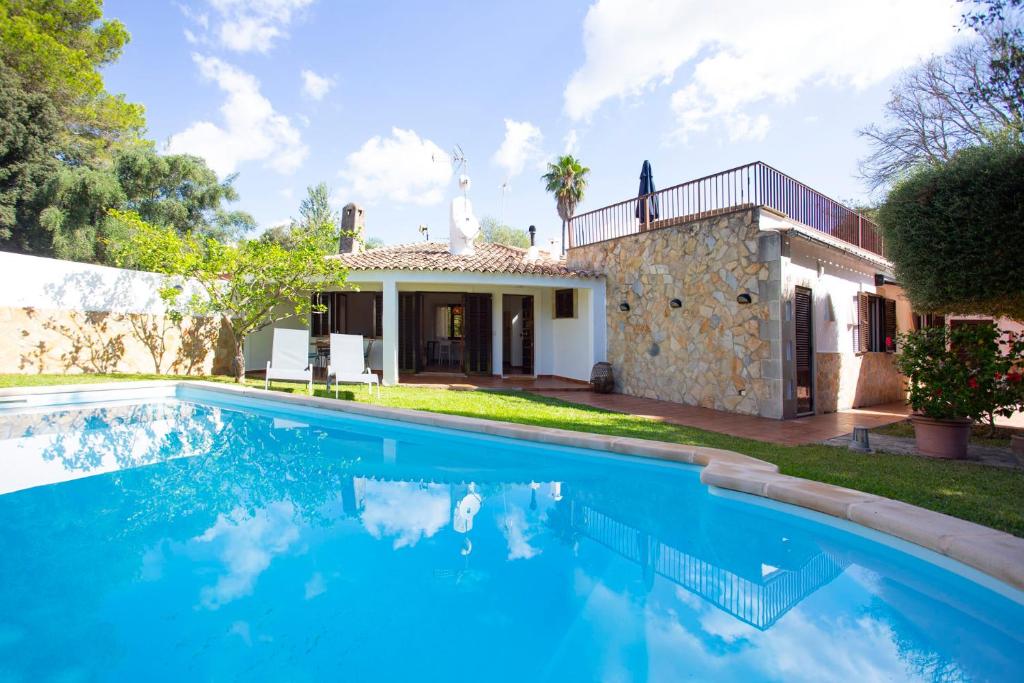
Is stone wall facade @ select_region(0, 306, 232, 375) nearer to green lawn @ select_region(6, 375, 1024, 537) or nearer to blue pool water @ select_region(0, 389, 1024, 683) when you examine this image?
green lawn @ select_region(6, 375, 1024, 537)

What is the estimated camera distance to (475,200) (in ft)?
51.0

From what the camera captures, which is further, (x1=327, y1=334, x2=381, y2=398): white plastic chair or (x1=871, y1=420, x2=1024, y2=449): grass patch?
(x1=327, y1=334, x2=381, y2=398): white plastic chair

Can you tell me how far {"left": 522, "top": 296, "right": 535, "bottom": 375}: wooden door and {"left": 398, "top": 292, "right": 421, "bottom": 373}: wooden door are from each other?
340 cm

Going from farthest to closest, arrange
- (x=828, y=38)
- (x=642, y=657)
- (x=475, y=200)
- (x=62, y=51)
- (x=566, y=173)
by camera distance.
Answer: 1. (x=566, y=173)
2. (x=62, y=51)
3. (x=475, y=200)
4. (x=828, y=38)
5. (x=642, y=657)

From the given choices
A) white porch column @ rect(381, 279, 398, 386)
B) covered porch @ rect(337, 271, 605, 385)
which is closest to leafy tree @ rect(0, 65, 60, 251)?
covered porch @ rect(337, 271, 605, 385)

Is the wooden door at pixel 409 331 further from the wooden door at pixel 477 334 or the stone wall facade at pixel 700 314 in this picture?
the stone wall facade at pixel 700 314

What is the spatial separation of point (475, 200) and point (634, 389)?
7390 mm

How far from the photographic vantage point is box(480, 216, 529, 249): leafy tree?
45562 mm

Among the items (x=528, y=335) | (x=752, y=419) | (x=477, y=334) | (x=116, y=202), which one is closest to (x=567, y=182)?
(x=528, y=335)

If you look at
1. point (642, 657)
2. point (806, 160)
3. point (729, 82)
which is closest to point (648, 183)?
point (729, 82)

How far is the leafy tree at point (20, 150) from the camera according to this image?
1998 cm

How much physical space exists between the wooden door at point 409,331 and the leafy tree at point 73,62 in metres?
18.3

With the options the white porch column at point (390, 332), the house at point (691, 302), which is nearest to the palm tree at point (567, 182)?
the house at point (691, 302)

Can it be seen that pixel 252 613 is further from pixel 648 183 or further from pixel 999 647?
pixel 648 183
